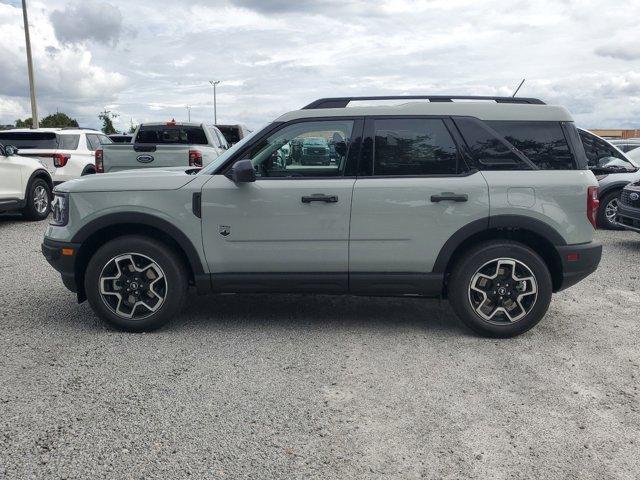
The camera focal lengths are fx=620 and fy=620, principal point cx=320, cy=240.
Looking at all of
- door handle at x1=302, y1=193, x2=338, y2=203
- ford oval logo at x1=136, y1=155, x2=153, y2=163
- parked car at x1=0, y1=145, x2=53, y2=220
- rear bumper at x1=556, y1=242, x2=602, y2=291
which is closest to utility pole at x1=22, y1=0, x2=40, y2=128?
parked car at x1=0, y1=145, x2=53, y2=220

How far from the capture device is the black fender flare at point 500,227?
4.70 meters

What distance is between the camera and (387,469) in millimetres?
2936

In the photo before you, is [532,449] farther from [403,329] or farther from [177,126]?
[177,126]

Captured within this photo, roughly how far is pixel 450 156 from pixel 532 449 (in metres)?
2.37

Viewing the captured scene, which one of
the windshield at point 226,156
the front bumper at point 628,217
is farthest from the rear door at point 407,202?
the front bumper at point 628,217

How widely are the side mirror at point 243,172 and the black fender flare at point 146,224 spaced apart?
0.63 metres

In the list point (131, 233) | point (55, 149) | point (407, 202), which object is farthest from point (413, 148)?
point (55, 149)

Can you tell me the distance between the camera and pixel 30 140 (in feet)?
42.4

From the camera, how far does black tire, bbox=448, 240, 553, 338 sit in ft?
15.5

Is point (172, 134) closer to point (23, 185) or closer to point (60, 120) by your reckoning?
point (23, 185)

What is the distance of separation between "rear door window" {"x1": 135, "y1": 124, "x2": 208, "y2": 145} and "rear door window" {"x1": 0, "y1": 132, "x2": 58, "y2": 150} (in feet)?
8.13

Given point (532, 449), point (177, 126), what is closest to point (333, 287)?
point (532, 449)

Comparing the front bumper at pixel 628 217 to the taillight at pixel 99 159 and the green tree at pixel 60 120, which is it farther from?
the green tree at pixel 60 120

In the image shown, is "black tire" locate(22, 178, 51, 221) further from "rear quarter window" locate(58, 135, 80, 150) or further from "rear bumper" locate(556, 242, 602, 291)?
"rear bumper" locate(556, 242, 602, 291)
